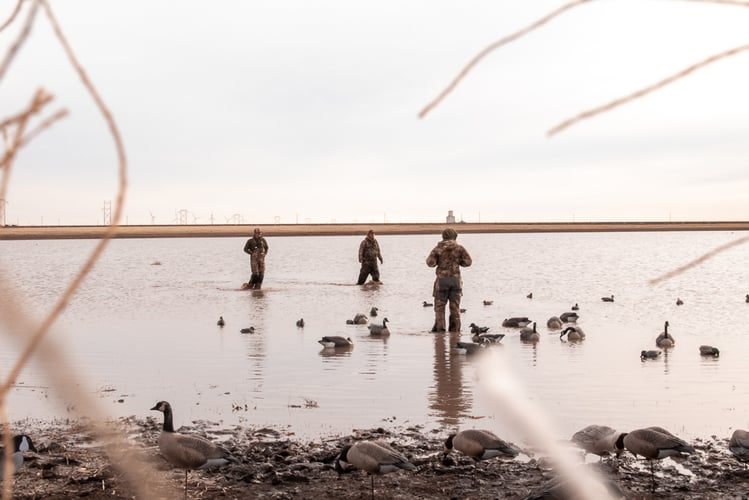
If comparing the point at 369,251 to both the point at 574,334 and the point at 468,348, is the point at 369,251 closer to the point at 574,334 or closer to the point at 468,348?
the point at 574,334

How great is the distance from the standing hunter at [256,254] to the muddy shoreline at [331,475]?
962 inches

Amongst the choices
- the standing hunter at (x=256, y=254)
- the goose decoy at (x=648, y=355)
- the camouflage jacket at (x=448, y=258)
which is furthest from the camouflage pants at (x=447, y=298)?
the standing hunter at (x=256, y=254)

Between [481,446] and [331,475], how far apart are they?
1.70m

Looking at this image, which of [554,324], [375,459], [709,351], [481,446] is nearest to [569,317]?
[554,324]

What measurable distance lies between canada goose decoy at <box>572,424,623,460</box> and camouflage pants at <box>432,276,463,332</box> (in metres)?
11.2

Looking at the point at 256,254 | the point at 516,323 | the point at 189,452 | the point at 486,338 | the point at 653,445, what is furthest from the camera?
the point at 256,254

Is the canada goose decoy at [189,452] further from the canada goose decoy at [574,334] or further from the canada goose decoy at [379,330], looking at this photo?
the canada goose decoy at [574,334]

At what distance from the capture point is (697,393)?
1386cm

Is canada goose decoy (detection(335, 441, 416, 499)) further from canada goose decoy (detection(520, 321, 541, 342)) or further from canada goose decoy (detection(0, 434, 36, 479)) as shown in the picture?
canada goose decoy (detection(520, 321, 541, 342))

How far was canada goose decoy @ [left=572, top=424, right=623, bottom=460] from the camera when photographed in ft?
31.0

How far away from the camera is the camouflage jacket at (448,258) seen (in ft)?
68.1

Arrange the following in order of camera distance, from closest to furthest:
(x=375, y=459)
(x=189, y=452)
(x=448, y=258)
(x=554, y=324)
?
(x=375, y=459) → (x=189, y=452) → (x=448, y=258) → (x=554, y=324)

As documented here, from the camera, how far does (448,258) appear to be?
2086cm

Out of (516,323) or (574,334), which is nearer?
(574,334)
